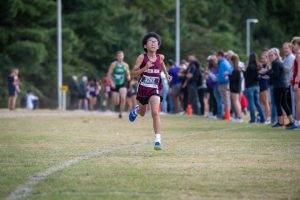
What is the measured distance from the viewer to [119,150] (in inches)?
609

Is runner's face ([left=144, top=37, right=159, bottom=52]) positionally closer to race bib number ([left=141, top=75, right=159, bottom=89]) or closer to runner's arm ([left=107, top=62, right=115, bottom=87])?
race bib number ([left=141, top=75, right=159, bottom=89])

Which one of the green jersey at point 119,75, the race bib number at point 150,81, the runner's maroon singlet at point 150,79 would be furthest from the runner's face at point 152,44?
the green jersey at point 119,75

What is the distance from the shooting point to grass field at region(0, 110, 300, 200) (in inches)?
385

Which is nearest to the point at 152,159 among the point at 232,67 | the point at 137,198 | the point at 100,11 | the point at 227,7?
the point at 137,198

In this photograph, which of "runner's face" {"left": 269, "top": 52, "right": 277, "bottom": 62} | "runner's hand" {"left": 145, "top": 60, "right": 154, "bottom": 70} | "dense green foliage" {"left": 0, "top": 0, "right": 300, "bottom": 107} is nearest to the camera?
"runner's hand" {"left": 145, "top": 60, "right": 154, "bottom": 70}

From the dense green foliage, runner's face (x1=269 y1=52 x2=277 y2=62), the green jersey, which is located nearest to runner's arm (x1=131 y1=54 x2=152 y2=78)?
runner's face (x1=269 y1=52 x2=277 y2=62)

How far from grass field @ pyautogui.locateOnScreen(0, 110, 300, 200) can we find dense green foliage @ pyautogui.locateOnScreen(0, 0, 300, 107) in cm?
3990

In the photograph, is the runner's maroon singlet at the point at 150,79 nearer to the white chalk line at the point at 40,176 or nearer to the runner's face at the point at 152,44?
the runner's face at the point at 152,44

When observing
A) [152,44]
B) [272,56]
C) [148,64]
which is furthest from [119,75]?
[148,64]

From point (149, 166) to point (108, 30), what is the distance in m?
59.7

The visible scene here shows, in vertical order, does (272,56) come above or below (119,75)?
above

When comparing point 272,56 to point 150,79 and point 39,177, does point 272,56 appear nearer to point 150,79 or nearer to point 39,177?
point 150,79

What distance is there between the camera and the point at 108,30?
71625 millimetres

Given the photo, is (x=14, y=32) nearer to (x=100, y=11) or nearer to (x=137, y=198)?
(x=100, y=11)
